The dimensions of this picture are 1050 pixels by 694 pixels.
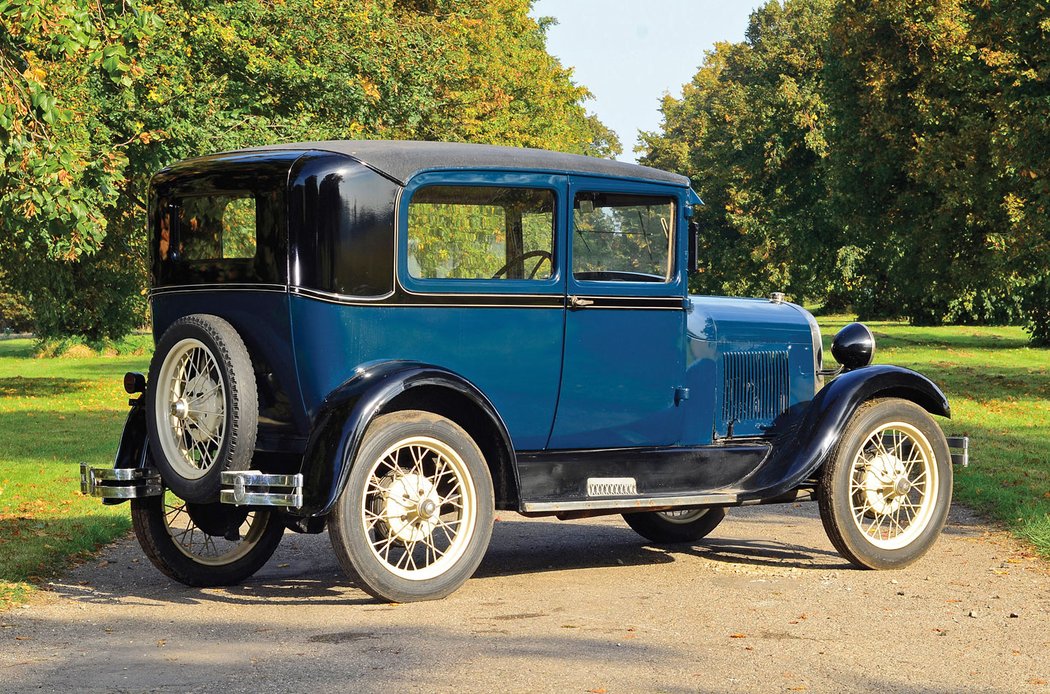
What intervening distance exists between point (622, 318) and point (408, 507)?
65.1 inches

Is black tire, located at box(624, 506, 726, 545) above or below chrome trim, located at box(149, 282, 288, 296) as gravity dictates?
below

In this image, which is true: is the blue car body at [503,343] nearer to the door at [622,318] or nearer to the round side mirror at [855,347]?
the door at [622,318]

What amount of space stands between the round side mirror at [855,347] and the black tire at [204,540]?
3596 mm

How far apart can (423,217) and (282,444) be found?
1357 mm

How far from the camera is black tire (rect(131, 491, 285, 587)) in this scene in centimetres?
734

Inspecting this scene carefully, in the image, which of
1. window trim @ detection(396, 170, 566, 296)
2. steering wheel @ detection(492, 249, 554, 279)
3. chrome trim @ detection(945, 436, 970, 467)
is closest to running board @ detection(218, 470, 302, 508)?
window trim @ detection(396, 170, 566, 296)

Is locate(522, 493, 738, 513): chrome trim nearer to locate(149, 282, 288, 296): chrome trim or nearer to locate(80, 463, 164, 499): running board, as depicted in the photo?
locate(149, 282, 288, 296): chrome trim

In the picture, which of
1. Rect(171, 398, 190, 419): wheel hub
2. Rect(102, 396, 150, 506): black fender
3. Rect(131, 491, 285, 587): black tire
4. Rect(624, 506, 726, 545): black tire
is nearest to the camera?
Rect(171, 398, 190, 419): wheel hub

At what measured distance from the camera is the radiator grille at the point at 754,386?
812 cm

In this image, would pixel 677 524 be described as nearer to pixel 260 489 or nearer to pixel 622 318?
pixel 622 318

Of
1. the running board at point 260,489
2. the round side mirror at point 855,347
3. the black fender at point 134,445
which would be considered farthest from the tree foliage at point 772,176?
the running board at point 260,489

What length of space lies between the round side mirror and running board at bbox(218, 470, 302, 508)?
3.74 metres

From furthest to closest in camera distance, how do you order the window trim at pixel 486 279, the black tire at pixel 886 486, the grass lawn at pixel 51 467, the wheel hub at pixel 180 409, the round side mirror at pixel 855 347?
1. the round side mirror at pixel 855 347
2. the grass lawn at pixel 51 467
3. the black tire at pixel 886 486
4. the window trim at pixel 486 279
5. the wheel hub at pixel 180 409

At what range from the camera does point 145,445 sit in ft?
23.7
